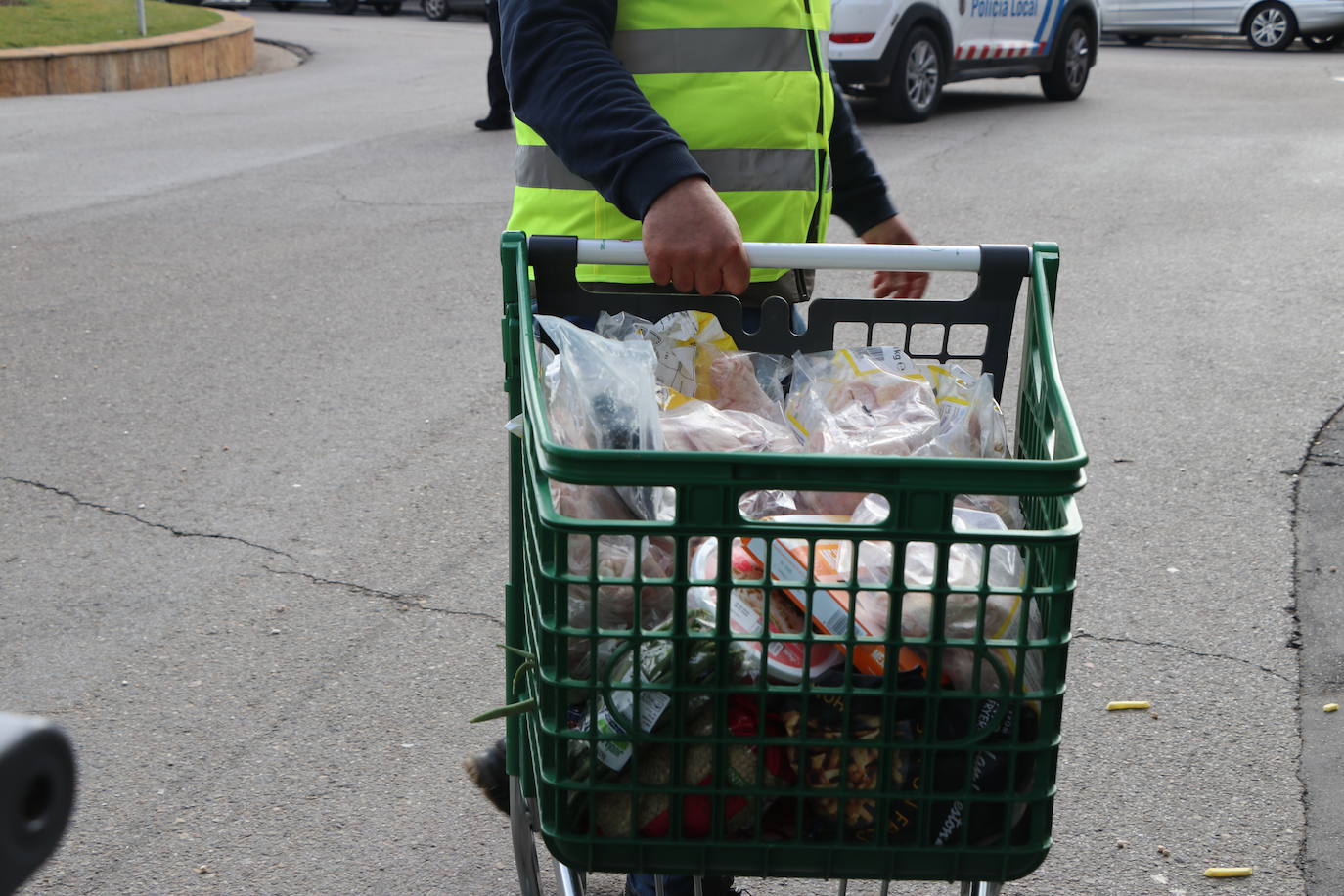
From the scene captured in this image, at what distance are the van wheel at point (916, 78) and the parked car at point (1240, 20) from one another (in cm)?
892

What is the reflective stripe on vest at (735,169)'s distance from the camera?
2.24 metres

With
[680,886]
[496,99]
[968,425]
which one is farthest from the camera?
[496,99]

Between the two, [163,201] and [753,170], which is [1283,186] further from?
[753,170]

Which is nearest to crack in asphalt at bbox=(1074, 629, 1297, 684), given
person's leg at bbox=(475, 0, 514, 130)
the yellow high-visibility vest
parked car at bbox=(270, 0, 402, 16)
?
the yellow high-visibility vest

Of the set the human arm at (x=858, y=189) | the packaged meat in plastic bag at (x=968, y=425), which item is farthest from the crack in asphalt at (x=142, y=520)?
the packaged meat in plastic bag at (x=968, y=425)

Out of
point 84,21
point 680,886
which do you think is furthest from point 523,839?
point 84,21

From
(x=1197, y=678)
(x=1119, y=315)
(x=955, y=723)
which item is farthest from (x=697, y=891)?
(x=1119, y=315)

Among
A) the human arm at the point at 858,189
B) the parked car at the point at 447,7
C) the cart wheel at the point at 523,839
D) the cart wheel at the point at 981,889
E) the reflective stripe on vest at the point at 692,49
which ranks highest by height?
the reflective stripe on vest at the point at 692,49

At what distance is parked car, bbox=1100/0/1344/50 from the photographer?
1858 centimetres

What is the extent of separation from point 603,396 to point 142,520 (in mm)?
2784

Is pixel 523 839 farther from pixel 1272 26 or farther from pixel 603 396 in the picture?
pixel 1272 26

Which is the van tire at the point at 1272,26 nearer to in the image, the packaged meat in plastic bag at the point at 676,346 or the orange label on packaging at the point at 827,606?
the packaged meat in plastic bag at the point at 676,346

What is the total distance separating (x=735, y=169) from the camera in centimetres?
225

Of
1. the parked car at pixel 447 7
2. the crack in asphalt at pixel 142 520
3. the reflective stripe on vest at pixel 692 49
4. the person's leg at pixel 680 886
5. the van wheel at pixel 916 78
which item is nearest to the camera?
the reflective stripe on vest at pixel 692 49
